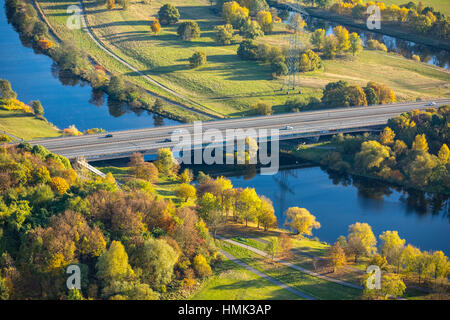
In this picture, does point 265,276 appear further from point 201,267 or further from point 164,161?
point 164,161

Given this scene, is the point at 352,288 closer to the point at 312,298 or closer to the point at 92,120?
the point at 312,298

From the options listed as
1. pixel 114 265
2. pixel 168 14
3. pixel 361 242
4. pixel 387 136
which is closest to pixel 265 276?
pixel 361 242

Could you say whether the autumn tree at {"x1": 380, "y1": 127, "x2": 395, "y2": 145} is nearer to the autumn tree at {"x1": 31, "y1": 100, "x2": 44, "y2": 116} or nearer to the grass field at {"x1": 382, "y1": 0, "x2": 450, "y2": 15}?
the autumn tree at {"x1": 31, "y1": 100, "x2": 44, "y2": 116}

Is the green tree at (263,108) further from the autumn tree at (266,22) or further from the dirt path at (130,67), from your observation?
the autumn tree at (266,22)

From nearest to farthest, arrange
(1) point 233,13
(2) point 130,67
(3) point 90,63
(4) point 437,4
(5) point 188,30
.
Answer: (2) point 130,67
(3) point 90,63
(5) point 188,30
(1) point 233,13
(4) point 437,4

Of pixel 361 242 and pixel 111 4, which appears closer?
pixel 361 242

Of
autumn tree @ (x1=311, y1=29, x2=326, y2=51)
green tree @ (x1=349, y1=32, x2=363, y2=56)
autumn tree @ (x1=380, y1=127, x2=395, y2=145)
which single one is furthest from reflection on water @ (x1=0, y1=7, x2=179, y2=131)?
green tree @ (x1=349, y1=32, x2=363, y2=56)

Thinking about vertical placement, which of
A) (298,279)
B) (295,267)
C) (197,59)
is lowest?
(298,279)
